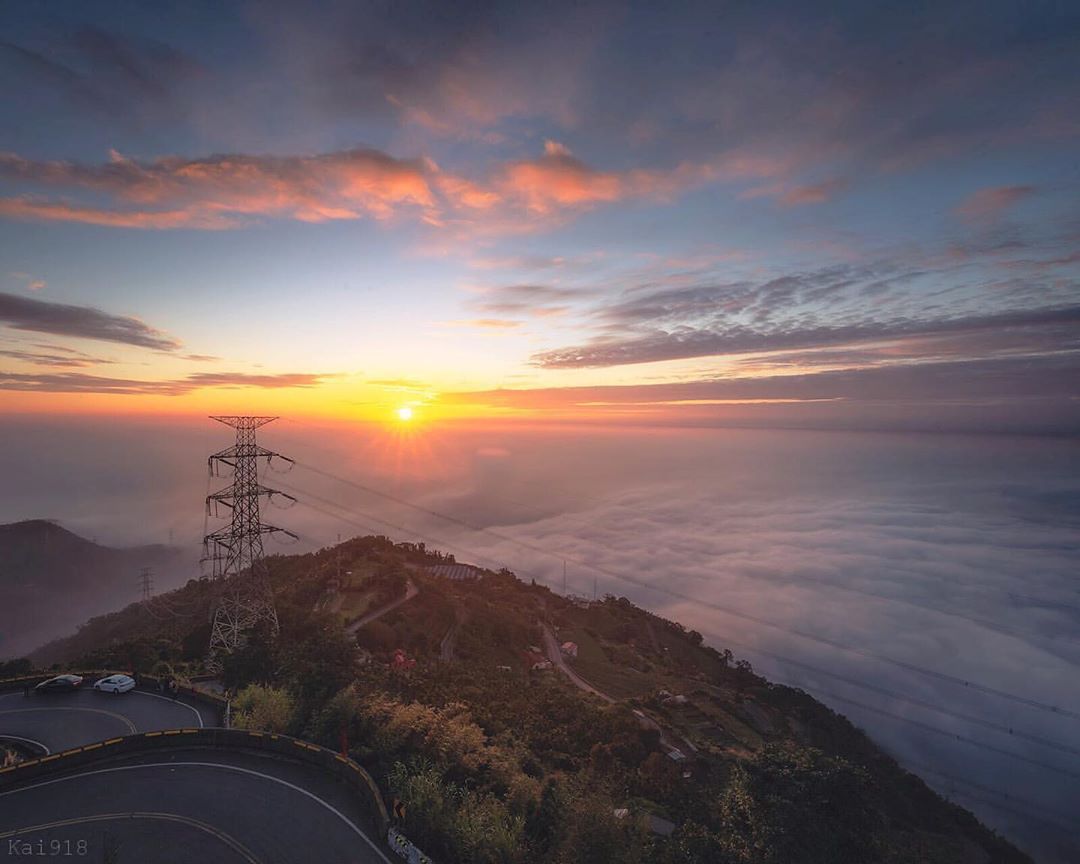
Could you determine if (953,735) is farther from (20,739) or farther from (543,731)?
(20,739)

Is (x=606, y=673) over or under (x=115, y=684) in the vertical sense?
under

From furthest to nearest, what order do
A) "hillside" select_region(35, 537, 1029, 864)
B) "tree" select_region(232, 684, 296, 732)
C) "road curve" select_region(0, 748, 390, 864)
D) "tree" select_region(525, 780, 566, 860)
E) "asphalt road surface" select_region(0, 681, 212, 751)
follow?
"asphalt road surface" select_region(0, 681, 212, 751), "tree" select_region(232, 684, 296, 732), "tree" select_region(525, 780, 566, 860), "hillside" select_region(35, 537, 1029, 864), "road curve" select_region(0, 748, 390, 864)

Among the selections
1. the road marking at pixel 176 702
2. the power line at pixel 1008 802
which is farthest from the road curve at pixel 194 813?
the power line at pixel 1008 802

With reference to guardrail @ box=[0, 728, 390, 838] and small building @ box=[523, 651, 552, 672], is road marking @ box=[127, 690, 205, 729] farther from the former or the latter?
small building @ box=[523, 651, 552, 672]

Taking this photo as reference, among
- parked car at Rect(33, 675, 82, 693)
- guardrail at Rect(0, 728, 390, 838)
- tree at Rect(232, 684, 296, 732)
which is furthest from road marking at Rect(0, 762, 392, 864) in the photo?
parked car at Rect(33, 675, 82, 693)

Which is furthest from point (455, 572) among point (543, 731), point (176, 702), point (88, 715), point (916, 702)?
point (916, 702)

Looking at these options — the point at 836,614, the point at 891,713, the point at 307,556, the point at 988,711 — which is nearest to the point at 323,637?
the point at 307,556

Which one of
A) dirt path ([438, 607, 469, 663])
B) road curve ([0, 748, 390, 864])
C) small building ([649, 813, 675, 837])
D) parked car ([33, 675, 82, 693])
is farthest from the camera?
dirt path ([438, 607, 469, 663])
